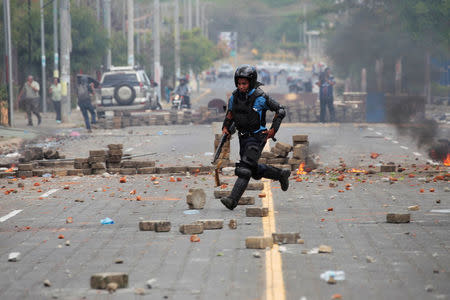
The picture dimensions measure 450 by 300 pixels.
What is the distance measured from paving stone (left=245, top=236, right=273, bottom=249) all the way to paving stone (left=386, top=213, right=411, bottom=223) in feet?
7.11

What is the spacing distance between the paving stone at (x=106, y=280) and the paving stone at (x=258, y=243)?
1.89 m

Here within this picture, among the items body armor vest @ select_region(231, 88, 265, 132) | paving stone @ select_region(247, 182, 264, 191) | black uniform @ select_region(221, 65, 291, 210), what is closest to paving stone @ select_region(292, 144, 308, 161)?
paving stone @ select_region(247, 182, 264, 191)

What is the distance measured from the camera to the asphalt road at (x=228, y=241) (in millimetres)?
7457

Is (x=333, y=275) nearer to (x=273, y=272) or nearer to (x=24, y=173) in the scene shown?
(x=273, y=272)

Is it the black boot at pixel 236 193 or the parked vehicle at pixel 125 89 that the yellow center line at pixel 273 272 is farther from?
the parked vehicle at pixel 125 89

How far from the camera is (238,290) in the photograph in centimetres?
729

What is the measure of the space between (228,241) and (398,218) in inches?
87.6

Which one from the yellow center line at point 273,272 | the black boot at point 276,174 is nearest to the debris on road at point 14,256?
the yellow center line at point 273,272

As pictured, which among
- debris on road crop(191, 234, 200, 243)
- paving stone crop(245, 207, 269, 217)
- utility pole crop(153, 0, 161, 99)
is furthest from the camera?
utility pole crop(153, 0, 161, 99)

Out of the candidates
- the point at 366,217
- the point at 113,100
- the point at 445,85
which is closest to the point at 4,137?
the point at 113,100

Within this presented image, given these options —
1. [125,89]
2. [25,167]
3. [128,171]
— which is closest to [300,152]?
[128,171]

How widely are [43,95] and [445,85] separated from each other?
943 inches

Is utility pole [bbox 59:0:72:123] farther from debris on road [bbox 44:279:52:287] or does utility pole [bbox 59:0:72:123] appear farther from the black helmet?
debris on road [bbox 44:279:52:287]

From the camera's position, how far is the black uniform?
11.6 metres
